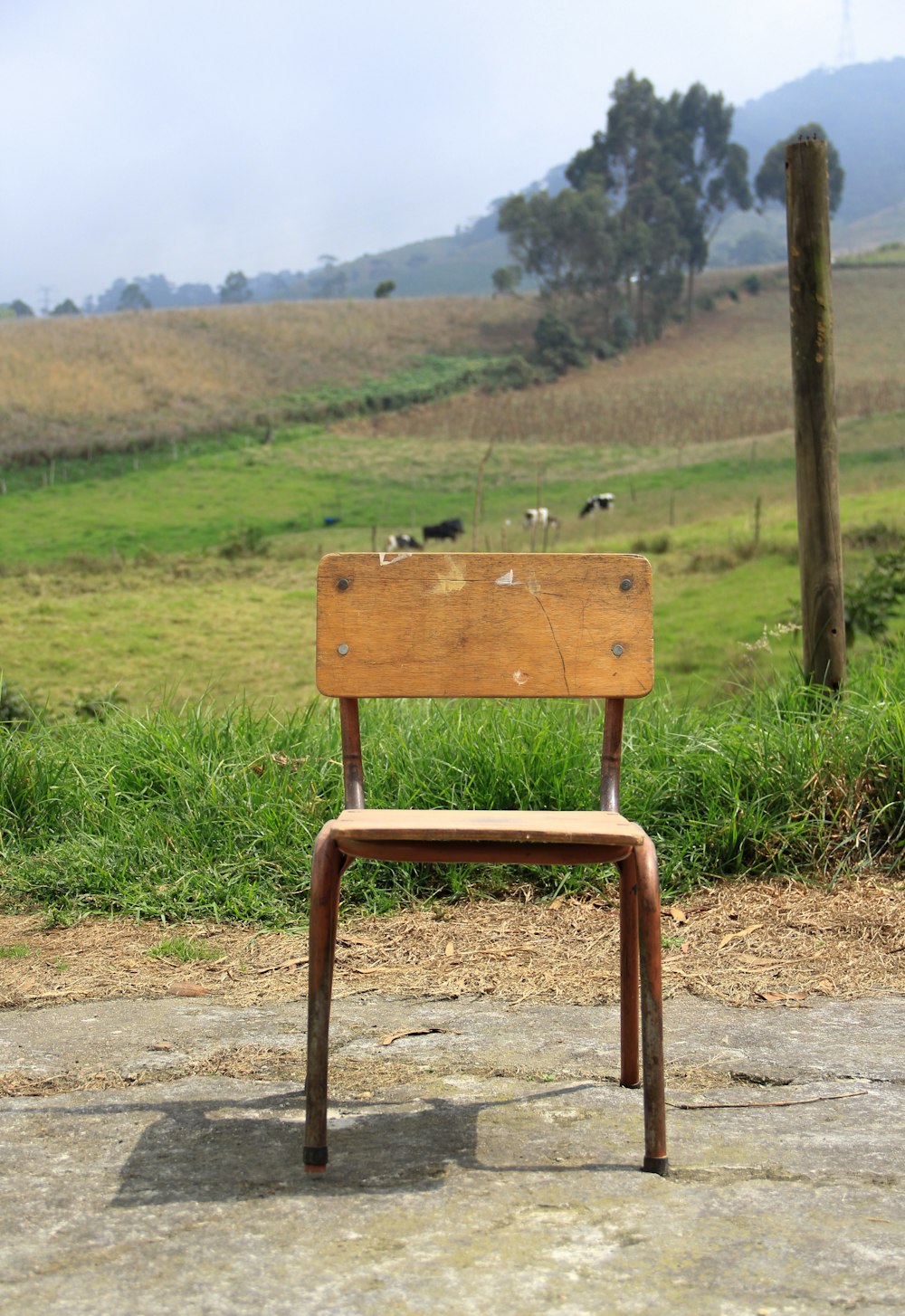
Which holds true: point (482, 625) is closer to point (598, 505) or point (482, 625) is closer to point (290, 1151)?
point (290, 1151)

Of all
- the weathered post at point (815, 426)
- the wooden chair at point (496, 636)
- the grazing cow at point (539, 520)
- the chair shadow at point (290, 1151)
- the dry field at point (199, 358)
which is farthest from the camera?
the dry field at point (199, 358)

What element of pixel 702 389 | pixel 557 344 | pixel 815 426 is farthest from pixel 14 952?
pixel 557 344

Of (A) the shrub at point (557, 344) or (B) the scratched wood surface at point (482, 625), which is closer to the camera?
(B) the scratched wood surface at point (482, 625)

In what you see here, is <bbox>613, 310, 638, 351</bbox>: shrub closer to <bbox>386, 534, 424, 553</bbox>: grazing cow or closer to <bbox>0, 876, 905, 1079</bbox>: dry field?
<bbox>386, 534, 424, 553</bbox>: grazing cow

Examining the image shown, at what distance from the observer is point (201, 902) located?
3.99 meters

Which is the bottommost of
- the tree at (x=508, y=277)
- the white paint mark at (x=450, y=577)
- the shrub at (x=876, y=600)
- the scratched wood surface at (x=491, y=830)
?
the shrub at (x=876, y=600)

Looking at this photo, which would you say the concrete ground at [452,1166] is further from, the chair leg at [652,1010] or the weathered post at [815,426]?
the weathered post at [815,426]

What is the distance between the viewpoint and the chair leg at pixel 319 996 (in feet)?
7.61

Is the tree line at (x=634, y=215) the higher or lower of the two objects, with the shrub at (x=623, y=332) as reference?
higher

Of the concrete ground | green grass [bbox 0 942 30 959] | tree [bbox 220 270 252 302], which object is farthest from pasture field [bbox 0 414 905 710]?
tree [bbox 220 270 252 302]

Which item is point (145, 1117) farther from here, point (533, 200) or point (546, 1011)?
point (533, 200)

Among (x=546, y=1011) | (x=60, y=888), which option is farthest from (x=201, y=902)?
(x=546, y=1011)

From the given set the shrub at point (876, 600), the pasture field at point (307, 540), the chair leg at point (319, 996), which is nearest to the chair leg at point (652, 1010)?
the chair leg at point (319, 996)

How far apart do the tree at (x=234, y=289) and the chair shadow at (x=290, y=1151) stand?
184m
